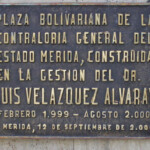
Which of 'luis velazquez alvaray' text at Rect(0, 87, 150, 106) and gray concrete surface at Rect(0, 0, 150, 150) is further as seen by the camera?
gray concrete surface at Rect(0, 0, 150, 150)

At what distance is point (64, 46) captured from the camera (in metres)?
2.88

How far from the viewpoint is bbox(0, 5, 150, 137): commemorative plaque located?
285 cm

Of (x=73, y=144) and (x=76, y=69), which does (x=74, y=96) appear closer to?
(x=76, y=69)

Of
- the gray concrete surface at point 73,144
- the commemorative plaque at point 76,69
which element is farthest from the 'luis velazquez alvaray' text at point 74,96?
the gray concrete surface at point 73,144

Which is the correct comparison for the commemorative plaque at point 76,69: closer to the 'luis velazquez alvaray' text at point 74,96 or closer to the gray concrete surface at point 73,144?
the 'luis velazquez alvaray' text at point 74,96

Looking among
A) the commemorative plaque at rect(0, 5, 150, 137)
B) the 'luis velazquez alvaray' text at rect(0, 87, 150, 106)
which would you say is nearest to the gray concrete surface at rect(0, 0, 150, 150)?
the commemorative plaque at rect(0, 5, 150, 137)

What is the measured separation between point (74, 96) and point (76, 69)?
0.87 ft

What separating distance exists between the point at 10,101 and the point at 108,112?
97 cm

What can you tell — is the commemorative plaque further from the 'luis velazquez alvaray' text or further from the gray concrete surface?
the gray concrete surface

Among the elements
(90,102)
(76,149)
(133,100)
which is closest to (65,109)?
(90,102)

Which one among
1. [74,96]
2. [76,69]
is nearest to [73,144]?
[74,96]

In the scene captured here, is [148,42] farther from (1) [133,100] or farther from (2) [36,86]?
(2) [36,86]

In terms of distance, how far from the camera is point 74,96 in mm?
2881

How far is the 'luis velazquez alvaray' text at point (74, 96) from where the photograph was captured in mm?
2854
